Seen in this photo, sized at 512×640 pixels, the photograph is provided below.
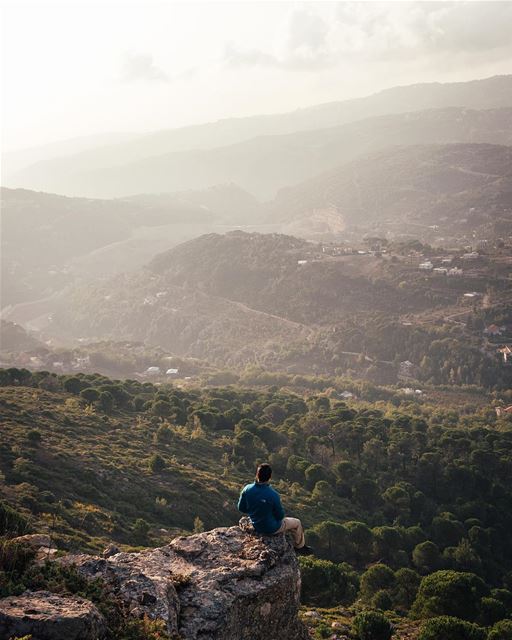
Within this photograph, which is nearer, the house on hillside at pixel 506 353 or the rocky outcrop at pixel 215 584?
the rocky outcrop at pixel 215 584

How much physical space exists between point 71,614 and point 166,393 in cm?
4211

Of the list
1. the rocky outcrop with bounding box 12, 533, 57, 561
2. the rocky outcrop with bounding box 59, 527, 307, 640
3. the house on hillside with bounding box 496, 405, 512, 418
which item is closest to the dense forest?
the rocky outcrop with bounding box 12, 533, 57, 561

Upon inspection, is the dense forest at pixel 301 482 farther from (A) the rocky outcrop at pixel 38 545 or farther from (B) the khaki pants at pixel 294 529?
(B) the khaki pants at pixel 294 529

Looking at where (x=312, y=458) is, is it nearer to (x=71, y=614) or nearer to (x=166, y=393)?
(x=166, y=393)

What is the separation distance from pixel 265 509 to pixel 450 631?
10.2m

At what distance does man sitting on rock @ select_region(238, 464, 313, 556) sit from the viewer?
377 inches

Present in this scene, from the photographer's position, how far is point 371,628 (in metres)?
15.9

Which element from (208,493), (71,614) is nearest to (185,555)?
(71,614)

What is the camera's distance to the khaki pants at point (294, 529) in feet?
31.9

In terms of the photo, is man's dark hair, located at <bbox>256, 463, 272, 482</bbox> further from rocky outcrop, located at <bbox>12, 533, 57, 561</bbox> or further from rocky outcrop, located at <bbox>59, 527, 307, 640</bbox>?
rocky outcrop, located at <bbox>12, 533, 57, 561</bbox>

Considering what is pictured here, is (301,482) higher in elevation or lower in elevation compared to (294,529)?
lower

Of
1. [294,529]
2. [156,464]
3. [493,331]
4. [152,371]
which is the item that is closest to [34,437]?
[156,464]

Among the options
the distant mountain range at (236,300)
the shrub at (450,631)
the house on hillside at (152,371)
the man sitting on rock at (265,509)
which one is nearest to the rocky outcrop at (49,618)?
the man sitting on rock at (265,509)

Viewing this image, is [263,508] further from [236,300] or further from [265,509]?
[236,300]
